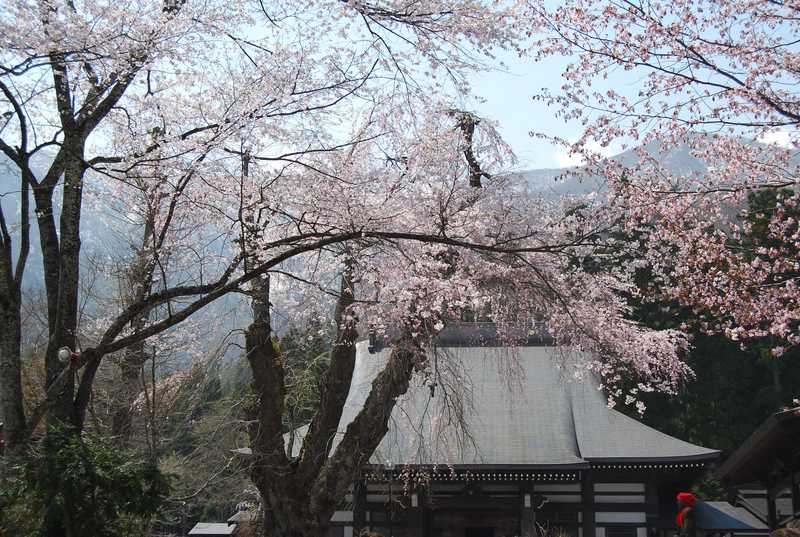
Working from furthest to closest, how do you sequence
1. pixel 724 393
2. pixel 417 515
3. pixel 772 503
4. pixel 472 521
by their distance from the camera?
pixel 724 393, pixel 472 521, pixel 417 515, pixel 772 503

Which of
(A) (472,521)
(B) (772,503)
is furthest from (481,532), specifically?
(B) (772,503)

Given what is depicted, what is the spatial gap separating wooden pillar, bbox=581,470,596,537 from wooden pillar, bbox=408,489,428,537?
2.62 meters

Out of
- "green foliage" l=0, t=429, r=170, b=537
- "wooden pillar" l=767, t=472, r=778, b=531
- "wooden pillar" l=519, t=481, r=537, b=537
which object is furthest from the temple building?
"green foliage" l=0, t=429, r=170, b=537

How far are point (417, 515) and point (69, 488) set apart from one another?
860 cm

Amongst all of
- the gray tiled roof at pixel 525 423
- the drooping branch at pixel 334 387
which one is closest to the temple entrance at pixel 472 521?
the gray tiled roof at pixel 525 423

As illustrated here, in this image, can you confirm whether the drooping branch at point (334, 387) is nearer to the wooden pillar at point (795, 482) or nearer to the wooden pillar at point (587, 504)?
the wooden pillar at point (795, 482)

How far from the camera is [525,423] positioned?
1295 centimetres

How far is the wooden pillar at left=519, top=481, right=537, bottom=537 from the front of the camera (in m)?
11.8

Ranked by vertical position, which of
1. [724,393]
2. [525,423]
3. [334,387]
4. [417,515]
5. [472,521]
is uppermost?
[334,387]

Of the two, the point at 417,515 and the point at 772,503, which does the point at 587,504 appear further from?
the point at 772,503

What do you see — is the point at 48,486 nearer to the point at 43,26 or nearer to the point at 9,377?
the point at 9,377

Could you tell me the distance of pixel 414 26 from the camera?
5148mm

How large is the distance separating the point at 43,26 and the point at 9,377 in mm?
2306

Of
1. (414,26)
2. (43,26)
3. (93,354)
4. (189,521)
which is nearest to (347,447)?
(93,354)
